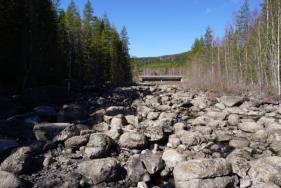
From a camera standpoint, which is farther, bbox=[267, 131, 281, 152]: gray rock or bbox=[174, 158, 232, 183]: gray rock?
bbox=[267, 131, 281, 152]: gray rock

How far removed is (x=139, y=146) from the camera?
1098cm

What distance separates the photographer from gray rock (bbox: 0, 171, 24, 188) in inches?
287

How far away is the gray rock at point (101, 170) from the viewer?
8.13 meters

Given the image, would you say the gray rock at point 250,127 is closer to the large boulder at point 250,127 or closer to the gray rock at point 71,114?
the large boulder at point 250,127

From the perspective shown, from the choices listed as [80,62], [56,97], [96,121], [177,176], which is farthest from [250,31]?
[177,176]

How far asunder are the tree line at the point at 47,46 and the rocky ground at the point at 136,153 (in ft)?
28.1

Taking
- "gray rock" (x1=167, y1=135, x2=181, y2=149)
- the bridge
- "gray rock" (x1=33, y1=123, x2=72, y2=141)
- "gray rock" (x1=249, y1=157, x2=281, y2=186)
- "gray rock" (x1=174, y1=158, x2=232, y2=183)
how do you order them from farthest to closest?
the bridge
"gray rock" (x1=33, y1=123, x2=72, y2=141)
"gray rock" (x1=167, y1=135, x2=181, y2=149)
"gray rock" (x1=249, y1=157, x2=281, y2=186)
"gray rock" (x1=174, y1=158, x2=232, y2=183)

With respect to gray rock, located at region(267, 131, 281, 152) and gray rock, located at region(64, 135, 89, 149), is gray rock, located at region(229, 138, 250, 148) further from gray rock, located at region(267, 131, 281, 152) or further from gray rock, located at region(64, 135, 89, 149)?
A: gray rock, located at region(64, 135, 89, 149)

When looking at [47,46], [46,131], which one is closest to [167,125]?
[46,131]

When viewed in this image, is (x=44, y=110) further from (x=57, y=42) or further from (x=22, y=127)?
(x=57, y=42)

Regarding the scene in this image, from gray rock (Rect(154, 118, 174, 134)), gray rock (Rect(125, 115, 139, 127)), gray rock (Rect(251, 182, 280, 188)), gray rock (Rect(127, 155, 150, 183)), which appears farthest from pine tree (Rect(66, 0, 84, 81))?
gray rock (Rect(251, 182, 280, 188))

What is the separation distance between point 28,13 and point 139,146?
17.5m

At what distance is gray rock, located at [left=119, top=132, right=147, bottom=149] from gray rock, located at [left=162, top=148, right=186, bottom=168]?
4.46ft

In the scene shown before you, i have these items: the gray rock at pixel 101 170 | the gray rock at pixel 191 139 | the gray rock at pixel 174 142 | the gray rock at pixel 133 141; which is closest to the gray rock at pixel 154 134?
the gray rock at pixel 174 142
